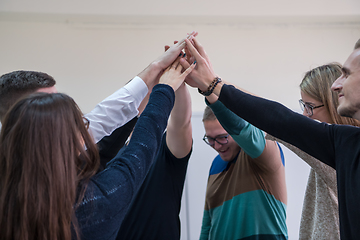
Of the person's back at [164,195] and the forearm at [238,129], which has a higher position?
the forearm at [238,129]

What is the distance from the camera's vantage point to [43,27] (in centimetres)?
272

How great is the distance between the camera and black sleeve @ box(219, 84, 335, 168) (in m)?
0.89

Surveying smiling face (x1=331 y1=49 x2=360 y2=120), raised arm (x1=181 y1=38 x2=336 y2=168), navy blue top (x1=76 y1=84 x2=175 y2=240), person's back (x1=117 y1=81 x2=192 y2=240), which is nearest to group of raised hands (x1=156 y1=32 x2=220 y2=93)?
raised arm (x1=181 y1=38 x2=336 y2=168)

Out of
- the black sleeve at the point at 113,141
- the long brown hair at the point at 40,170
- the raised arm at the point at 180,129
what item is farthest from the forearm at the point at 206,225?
the long brown hair at the point at 40,170

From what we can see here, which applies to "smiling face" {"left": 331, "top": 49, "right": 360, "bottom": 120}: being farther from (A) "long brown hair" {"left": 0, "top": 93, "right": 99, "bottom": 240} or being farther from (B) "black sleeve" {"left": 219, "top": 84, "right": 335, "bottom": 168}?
(A) "long brown hair" {"left": 0, "top": 93, "right": 99, "bottom": 240}

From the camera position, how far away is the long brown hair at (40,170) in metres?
0.67

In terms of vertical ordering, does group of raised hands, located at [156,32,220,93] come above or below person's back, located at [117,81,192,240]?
above

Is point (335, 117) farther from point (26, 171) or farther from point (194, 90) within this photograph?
point (194, 90)

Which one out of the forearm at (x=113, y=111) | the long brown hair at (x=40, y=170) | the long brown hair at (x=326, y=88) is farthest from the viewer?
the long brown hair at (x=326, y=88)

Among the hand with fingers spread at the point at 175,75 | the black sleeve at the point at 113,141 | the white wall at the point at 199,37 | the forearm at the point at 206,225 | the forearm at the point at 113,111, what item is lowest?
the forearm at the point at 206,225

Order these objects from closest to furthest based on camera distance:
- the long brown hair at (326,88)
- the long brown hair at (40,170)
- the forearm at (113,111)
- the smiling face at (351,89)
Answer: the long brown hair at (40,170), the smiling face at (351,89), the forearm at (113,111), the long brown hair at (326,88)

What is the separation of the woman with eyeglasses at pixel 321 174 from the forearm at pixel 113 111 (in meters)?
0.66

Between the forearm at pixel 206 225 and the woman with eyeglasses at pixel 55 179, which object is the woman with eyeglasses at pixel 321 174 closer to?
the forearm at pixel 206 225

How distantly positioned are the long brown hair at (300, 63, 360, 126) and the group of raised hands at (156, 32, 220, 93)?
0.48 metres
